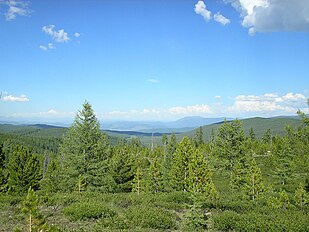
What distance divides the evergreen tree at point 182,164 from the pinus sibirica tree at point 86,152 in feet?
28.2

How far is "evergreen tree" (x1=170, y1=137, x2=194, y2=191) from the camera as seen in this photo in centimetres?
3138

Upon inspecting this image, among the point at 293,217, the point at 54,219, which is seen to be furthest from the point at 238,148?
the point at 54,219

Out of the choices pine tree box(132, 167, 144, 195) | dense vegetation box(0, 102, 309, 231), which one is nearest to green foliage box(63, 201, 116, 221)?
dense vegetation box(0, 102, 309, 231)

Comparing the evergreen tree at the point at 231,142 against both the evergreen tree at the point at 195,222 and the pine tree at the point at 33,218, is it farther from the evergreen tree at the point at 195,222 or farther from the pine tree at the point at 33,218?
the pine tree at the point at 33,218

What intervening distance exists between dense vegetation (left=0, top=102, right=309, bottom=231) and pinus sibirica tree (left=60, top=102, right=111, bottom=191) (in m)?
0.09

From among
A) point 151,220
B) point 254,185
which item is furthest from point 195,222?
point 254,185

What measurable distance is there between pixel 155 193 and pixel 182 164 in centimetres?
1111

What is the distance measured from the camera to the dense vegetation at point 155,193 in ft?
36.6

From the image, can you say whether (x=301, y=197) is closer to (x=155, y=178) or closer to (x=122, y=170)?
(x=155, y=178)

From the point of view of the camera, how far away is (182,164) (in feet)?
→ 104

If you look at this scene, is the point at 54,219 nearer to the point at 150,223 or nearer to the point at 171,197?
the point at 150,223

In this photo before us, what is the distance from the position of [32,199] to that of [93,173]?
1970 cm

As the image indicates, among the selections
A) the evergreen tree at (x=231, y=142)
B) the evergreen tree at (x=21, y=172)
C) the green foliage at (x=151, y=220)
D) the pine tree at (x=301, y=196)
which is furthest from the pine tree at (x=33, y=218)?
the evergreen tree at (x=21, y=172)

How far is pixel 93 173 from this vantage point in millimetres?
25953
